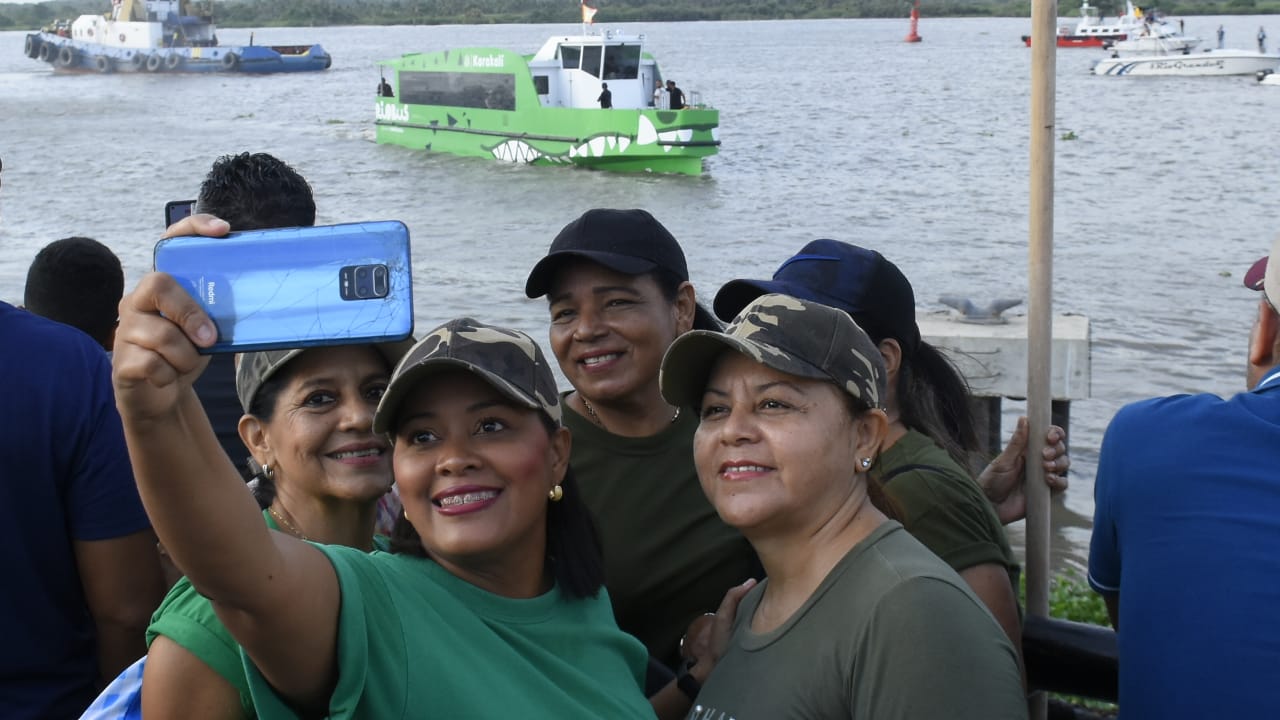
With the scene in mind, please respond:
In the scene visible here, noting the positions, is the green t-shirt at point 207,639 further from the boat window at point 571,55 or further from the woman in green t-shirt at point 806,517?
the boat window at point 571,55

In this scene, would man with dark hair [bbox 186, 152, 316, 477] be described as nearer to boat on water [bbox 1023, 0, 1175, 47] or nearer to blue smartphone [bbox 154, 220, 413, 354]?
blue smartphone [bbox 154, 220, 413, 354]

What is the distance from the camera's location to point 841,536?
2420 mm

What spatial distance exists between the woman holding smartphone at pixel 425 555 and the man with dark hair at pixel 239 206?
5.11 feet

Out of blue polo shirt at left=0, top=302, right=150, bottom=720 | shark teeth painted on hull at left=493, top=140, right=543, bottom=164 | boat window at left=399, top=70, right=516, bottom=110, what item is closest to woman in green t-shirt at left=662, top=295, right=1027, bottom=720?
blue polo shirt at left=0, top=302, right=150, bottom=720

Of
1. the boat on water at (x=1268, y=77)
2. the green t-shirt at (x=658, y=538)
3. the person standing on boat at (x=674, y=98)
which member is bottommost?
the green t-shirt at (x=658, y=538)

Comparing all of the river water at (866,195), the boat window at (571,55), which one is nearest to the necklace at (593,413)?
the river water at (866,195)

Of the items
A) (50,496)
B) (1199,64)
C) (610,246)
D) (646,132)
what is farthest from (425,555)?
(1199,64)

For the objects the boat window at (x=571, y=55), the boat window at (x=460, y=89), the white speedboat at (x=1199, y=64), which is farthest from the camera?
the white speedboat at (x=1199, y=64)

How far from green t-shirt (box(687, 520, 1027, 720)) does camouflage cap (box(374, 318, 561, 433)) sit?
1.93ft

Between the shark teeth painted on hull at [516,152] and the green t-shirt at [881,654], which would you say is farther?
the shark teeth painted on hull at [516,152]

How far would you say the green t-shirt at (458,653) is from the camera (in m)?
1.89

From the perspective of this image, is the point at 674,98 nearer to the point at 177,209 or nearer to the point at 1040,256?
the point at 177,209

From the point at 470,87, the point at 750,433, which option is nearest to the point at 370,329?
the point at 750,433

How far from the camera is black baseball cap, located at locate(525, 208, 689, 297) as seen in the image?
137 inches
